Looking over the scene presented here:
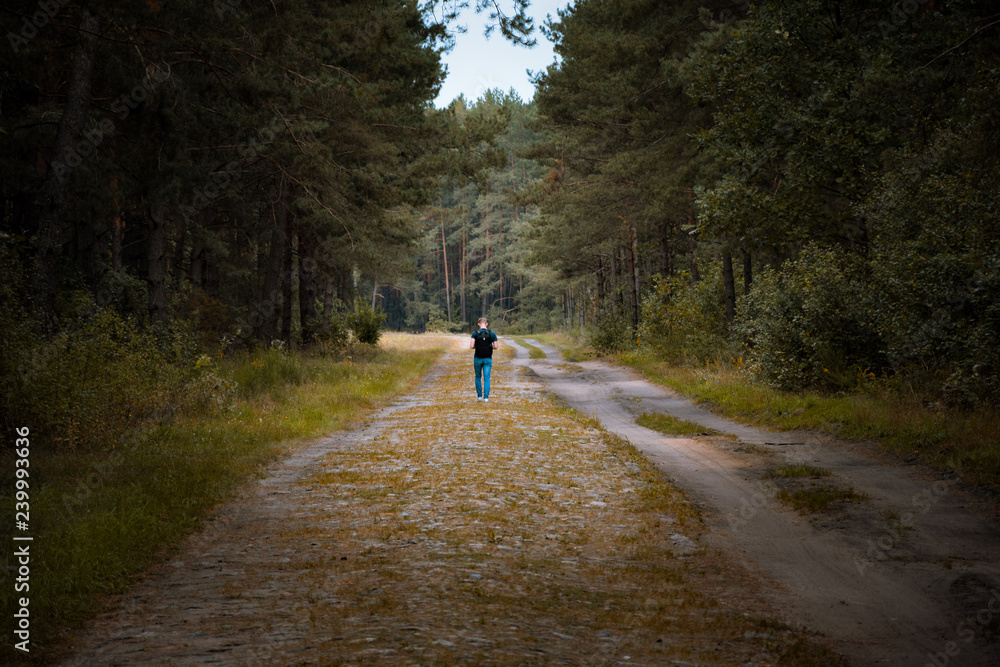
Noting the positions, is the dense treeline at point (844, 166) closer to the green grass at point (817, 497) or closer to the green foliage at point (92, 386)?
the green grass at point (817, 497)

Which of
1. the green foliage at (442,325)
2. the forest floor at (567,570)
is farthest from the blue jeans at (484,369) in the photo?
the green foliage at (442,325)

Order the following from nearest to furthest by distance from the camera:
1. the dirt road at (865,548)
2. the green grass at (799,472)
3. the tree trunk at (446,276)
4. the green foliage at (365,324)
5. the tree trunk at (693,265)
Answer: the dirt road at (865,548), the green grass at (799,472), the green foliage at (365,324), the tree trunk at (693,265), the tree trunk at (446,276)

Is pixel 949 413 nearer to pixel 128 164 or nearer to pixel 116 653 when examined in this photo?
pixel 116 653

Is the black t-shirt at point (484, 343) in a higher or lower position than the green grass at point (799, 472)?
higher

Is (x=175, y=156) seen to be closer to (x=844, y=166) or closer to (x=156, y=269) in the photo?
(x=156, y=269)

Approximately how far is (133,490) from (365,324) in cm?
2457

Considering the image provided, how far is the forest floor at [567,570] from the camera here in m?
4.12

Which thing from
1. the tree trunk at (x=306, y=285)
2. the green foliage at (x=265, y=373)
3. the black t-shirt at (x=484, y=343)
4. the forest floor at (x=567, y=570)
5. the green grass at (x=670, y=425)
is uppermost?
the tree trunk at (x=306, y=285)

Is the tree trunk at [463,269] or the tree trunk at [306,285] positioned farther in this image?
the tree trunk at [463,269]

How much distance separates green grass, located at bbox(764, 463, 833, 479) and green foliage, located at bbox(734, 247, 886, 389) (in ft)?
17.5

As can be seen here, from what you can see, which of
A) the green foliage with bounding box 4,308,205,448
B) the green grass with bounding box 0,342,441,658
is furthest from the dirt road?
the green foliage with bounding box 4,308,205,448

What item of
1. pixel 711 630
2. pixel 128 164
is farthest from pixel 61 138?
pixel 711 630

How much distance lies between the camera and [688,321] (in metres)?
25.1

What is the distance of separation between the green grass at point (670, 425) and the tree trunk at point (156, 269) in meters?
11.9
